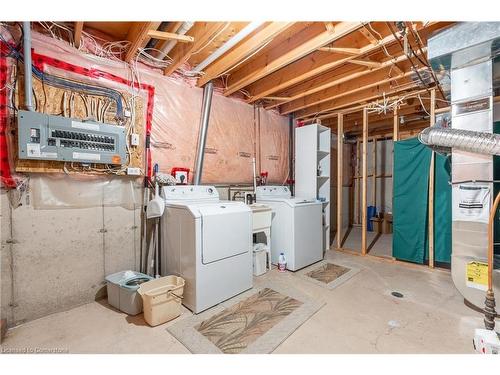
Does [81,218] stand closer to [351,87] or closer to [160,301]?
[160,301]

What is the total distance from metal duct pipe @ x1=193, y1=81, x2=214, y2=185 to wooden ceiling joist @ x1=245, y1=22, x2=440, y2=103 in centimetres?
80

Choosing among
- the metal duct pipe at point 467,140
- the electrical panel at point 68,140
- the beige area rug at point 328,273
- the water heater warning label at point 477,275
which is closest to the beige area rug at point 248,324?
the beige area rug at point 328,273

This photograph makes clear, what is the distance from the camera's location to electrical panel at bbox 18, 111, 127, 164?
191 cm

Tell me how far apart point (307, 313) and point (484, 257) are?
1.66 meters

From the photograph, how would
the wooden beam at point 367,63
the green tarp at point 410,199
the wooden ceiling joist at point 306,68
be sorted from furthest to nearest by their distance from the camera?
the green tarp at point 410,199, the wooden beam at point 367,63, the wooden ceiling joist at point 306,68

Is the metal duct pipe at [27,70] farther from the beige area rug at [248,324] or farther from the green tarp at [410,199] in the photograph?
the green tarp at [410,199]

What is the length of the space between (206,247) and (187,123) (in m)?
1.67

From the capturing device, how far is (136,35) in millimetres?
2209

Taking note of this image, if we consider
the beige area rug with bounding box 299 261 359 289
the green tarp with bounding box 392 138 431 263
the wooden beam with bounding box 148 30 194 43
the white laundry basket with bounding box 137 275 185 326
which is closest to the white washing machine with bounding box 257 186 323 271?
the beige area rug with bounding box 299 261 359 289

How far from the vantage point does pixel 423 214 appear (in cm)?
338

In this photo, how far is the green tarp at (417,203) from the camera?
3.22 m

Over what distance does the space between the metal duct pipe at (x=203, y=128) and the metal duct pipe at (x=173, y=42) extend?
0.64 m

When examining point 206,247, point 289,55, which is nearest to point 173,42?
point 289,55

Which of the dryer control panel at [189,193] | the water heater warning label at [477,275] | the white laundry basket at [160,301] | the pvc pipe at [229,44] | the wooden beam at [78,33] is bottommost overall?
the white laundry basket at [160,301]
